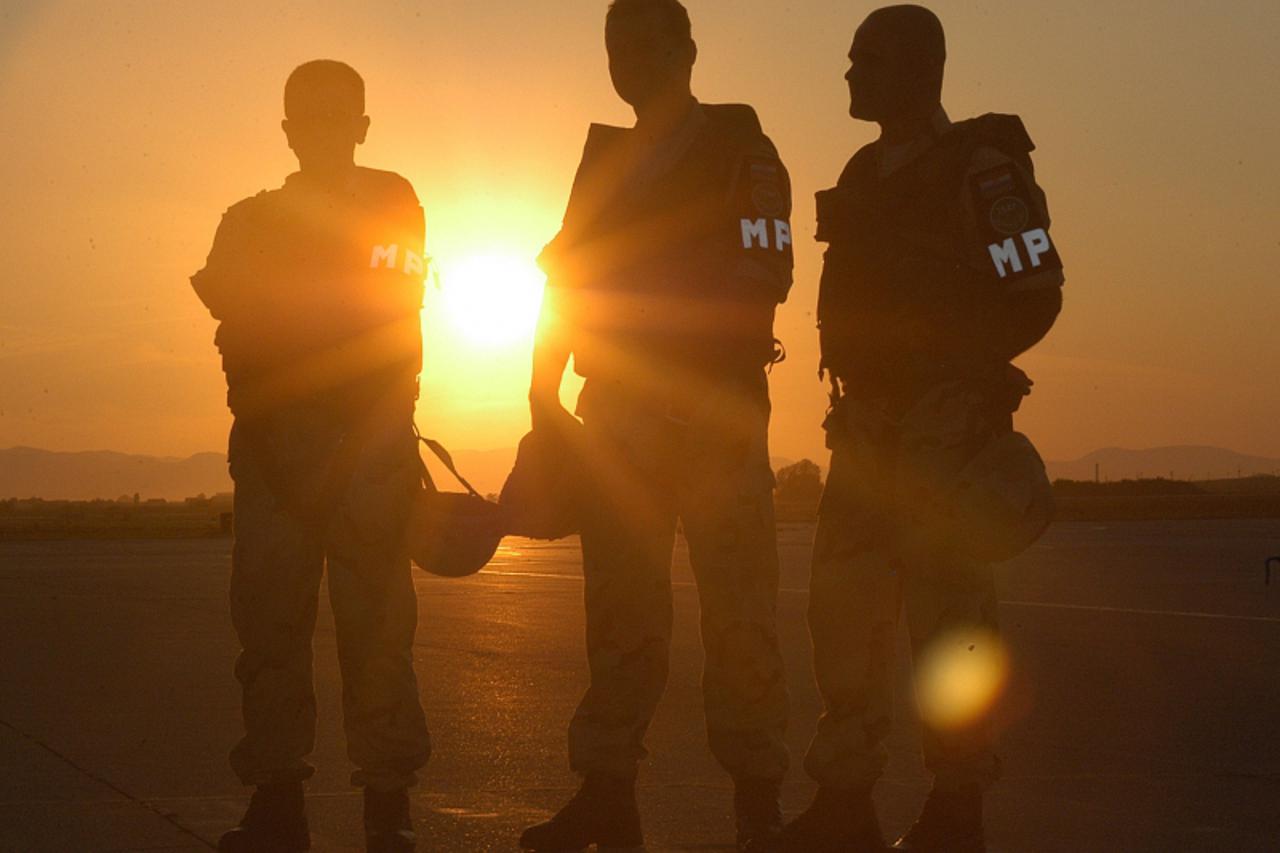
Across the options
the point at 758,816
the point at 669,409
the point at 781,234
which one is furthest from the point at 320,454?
the point at 758,816

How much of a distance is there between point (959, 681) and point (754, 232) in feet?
4.32

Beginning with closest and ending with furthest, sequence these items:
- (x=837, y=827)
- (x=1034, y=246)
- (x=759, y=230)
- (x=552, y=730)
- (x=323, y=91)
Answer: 1. (x=1034, y=246)
2. (x=837, y=827)
3. (x=759, y=230)
4. (x=323, y=91)
5. (x=552, y=730)

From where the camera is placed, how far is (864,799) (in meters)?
4.55

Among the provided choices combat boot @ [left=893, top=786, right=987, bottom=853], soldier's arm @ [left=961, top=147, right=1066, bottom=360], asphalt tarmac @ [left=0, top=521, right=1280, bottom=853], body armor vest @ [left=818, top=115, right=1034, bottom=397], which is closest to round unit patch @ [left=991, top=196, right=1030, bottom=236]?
soldier's arm @ [left=961, top=147, right=1066, bottom=360]

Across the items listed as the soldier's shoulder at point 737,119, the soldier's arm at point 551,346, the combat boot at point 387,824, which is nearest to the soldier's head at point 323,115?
the soldier's arm at point 551,346

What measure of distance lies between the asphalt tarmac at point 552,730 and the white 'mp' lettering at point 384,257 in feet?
5.31

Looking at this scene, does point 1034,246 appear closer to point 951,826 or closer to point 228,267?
point 951,826

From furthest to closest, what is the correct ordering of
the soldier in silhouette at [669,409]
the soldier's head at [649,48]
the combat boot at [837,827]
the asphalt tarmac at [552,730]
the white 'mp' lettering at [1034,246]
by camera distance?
the asphalt tarmac at [552,730]
the soldier's head at [649,48]
the soldier in silhouette at [669,409]
the combat boot at [837,827]
the white 'mp' lettering at [1034,246]

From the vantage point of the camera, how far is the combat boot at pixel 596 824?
14.8 feet

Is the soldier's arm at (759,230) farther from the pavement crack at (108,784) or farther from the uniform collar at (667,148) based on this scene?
the pavement crack at (108,784)

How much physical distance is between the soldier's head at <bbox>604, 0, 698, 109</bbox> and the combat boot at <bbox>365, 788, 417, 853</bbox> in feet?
6.70

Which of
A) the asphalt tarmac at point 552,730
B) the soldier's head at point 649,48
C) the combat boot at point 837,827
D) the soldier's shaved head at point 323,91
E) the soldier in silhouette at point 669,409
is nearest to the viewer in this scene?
the combat boot at point 837,827

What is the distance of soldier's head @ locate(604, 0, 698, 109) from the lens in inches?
185

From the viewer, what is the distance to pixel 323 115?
4824 millimetres
